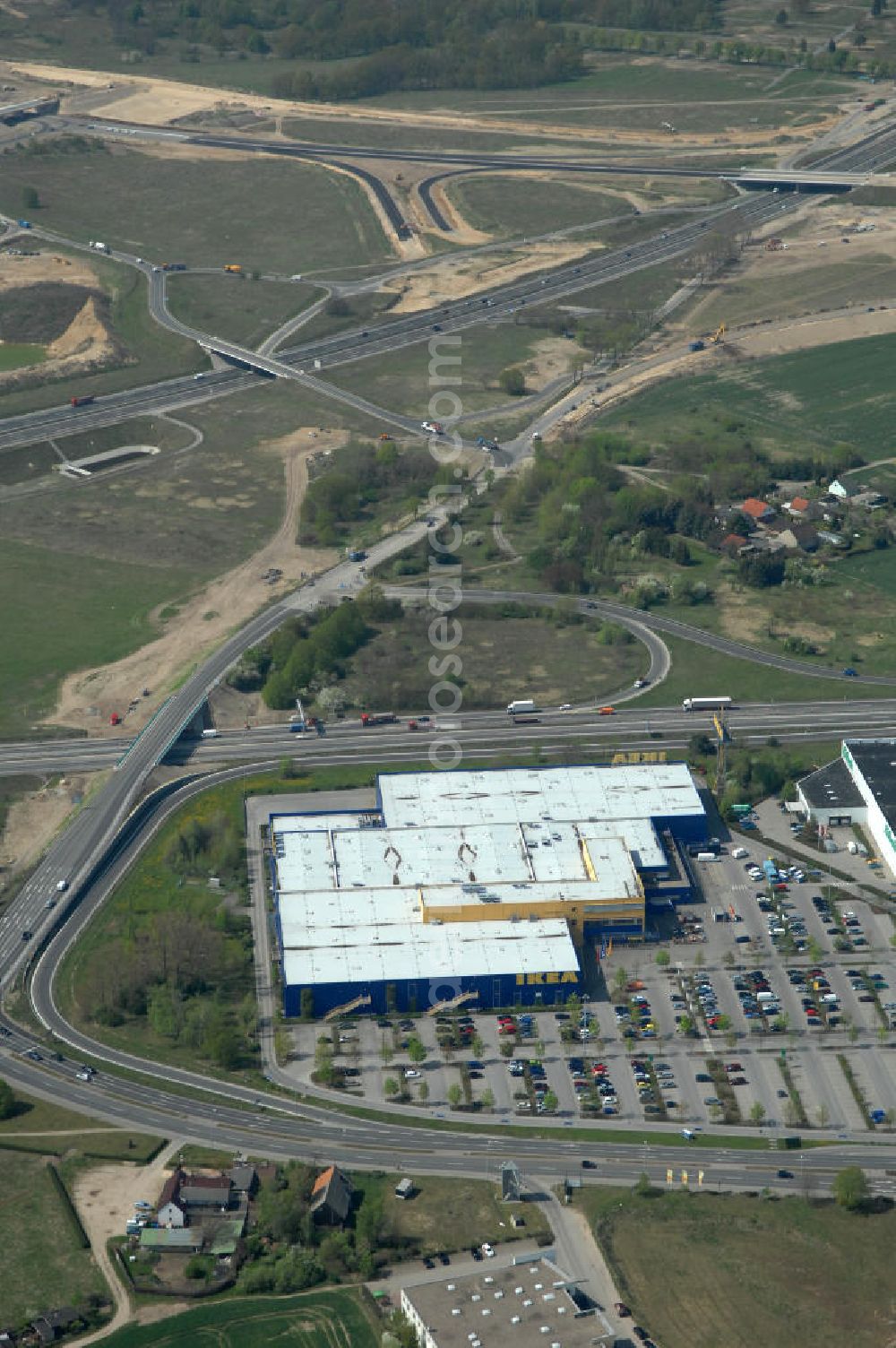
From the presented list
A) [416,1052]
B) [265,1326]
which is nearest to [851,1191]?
[416,1052]

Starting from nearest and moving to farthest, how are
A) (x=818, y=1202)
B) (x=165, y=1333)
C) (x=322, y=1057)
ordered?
(x=165, y=1333) → (x=818, y=1202) → (x=322, y=1057)

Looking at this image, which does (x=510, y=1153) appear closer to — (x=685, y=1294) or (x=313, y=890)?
(x=685, y=1294)

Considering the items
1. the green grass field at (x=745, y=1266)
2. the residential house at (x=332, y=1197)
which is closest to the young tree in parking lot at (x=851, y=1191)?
the green grass field at (x=745, y=1266)

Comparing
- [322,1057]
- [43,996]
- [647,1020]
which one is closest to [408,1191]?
[322,1057]

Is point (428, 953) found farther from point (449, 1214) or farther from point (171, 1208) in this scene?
point (171, 1208)

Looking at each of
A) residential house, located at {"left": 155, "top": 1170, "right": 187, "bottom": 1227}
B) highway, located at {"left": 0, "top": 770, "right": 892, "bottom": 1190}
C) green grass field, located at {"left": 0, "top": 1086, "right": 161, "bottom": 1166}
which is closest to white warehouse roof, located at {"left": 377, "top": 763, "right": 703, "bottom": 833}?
highway, located at {"left": 0, "top": 770, "right": 892, "bottom": 1190}

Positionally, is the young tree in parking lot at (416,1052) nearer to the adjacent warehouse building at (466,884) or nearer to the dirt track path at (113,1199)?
the adjacent warehouse building at (466,884)
